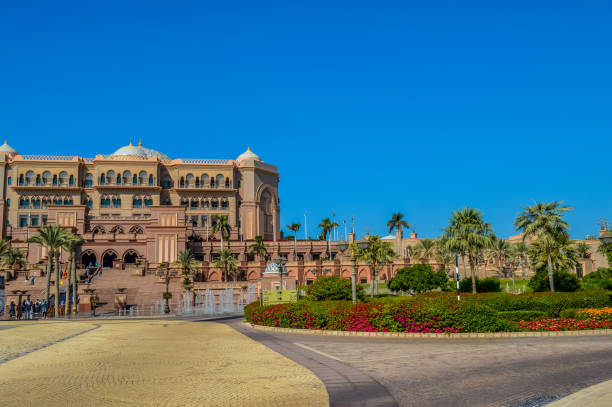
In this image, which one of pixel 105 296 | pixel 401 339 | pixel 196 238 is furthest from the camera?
pixel 196 238

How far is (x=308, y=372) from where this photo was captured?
36.9 feet

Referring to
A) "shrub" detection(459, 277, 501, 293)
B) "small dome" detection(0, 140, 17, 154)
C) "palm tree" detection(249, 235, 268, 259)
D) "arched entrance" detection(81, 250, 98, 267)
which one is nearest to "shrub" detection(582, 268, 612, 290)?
"shrub" detection(459, 277, 501, 293)

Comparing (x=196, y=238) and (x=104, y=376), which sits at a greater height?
(x=196, y=238)

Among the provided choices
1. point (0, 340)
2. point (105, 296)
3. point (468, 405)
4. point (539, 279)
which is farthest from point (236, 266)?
point (468, 405)

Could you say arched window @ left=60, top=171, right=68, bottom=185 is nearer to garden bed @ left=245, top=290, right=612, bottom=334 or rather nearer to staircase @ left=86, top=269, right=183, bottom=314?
staircase @ left=86, top=269, right=183, bottom=314

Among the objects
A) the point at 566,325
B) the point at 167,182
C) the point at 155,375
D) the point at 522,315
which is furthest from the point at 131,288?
the point at 167,182

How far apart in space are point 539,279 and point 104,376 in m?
41.7

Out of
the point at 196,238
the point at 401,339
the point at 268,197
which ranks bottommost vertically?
the point at 401,339

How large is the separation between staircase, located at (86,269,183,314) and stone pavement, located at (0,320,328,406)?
1137 inches

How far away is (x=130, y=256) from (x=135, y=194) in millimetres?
16160

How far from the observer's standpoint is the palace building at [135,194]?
8156 cm

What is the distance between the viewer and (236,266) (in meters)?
69.2

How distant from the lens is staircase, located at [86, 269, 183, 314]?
156 ft

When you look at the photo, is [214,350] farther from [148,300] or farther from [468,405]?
[148,300]
